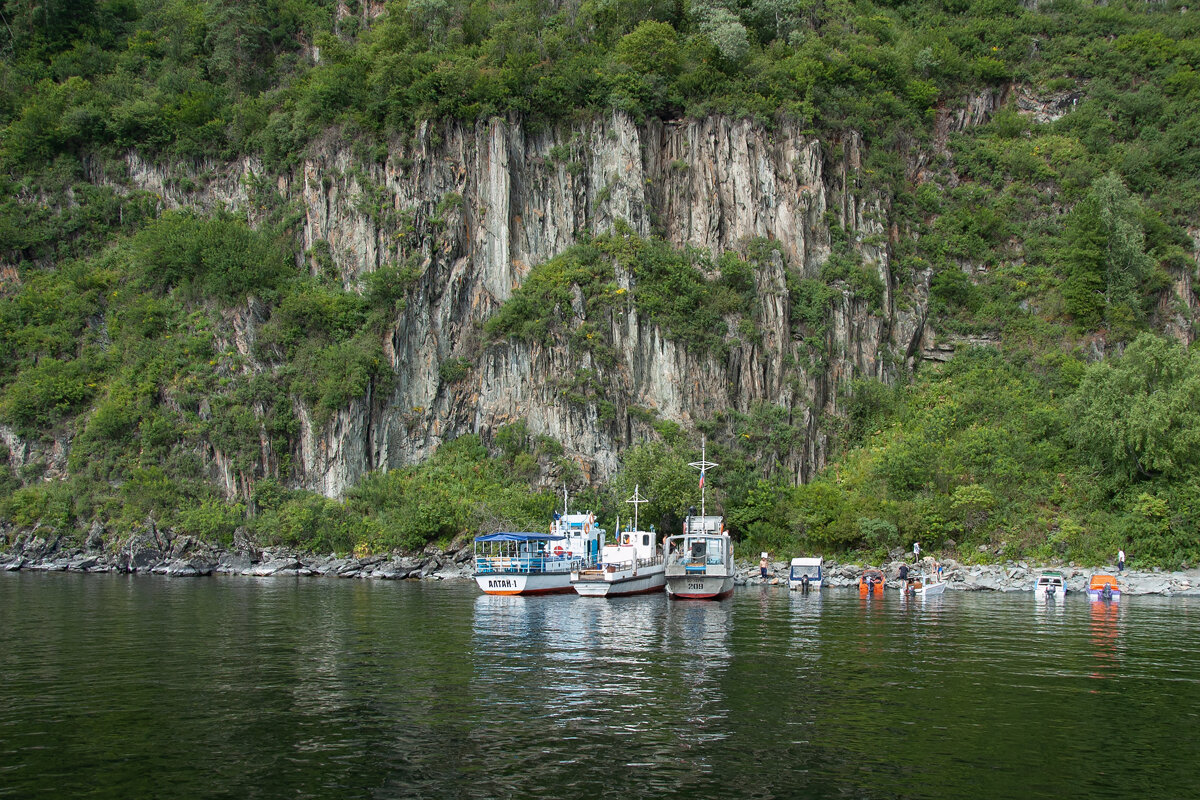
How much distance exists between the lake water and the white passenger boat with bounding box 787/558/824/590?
15.2 meters

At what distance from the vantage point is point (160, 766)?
1466 cm

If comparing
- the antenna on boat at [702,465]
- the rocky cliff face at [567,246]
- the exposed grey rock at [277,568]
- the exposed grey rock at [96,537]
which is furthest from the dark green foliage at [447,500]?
the exposed grey rock at [96,537]

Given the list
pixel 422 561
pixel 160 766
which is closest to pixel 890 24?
pixel 422 561

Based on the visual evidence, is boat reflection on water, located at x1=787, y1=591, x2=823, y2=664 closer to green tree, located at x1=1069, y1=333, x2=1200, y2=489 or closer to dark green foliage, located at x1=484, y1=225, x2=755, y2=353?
green tree, located at x1=1069, y1=333, x2=1200, y2=489

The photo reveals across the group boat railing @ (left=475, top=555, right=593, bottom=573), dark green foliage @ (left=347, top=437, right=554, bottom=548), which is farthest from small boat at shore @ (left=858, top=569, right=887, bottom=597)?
dark green foliage @ (left=347, top=437, right=554, bottom=548)

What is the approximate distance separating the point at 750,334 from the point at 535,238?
20.4 meters

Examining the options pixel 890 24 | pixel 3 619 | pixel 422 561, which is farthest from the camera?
pixel 890 24

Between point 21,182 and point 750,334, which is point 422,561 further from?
point 21,182

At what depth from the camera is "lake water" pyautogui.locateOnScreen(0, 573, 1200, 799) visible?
1420 cm

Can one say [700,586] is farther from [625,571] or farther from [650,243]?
[650,243]

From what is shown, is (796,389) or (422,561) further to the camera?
(796,389)

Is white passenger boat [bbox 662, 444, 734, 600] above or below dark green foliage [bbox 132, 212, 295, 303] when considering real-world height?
below

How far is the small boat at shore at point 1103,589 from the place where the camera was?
44688 mm

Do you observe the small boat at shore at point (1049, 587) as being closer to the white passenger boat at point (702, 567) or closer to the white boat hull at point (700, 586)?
the white passenger boat at point (702, 567)
